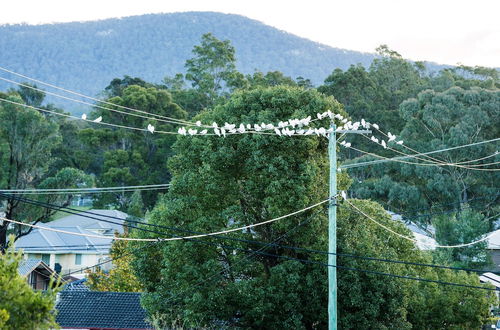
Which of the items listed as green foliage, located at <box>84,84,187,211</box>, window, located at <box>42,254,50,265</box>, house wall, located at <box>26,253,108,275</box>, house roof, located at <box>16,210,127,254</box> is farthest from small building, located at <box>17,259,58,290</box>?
green foliage, located at <box>84,84,187,211</box>

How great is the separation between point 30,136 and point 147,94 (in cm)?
2147

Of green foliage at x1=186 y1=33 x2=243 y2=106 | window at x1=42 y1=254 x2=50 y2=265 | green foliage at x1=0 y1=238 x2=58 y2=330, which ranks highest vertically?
green foliage at x1=186 y1=33 x2=243 y2=106

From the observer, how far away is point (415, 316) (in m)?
25.3

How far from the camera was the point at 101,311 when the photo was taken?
27062 mm

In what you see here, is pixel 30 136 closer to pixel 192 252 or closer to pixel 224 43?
pixel 192 252

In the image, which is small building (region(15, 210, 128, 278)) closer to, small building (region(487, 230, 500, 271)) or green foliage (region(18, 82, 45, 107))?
small building (region(487, 230, 500, 271))

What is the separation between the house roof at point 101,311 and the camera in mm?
26594

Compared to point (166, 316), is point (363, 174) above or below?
above

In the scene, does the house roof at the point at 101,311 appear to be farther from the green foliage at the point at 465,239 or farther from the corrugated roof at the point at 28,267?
the green foliage at the point at 465,239

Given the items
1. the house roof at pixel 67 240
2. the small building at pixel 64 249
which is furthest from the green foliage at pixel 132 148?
the small building at pixel 64 249

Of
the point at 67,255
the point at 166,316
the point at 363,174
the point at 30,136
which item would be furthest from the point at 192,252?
the point at 363,174

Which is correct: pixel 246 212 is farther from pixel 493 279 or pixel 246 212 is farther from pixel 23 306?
pixel 23 306

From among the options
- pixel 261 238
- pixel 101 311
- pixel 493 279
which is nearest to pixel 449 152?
pixel 493 279

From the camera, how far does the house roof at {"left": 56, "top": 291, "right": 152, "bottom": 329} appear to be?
26.6 m
